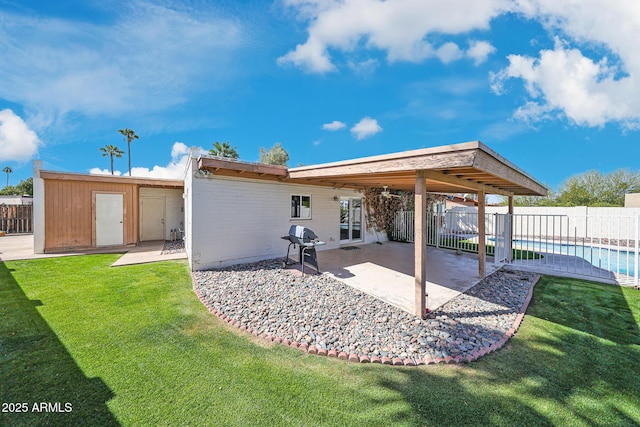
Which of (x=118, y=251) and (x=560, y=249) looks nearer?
(x=560, y=249)

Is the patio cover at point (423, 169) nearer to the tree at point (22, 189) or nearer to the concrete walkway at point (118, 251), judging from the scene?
the concrete walkway at point (118, 251)

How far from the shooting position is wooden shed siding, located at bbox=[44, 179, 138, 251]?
9.18 m

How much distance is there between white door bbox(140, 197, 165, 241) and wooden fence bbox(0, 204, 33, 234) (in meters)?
8.15

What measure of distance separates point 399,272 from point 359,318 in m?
3.18

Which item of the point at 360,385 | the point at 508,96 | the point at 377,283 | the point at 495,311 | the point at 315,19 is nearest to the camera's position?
the point at 360,385

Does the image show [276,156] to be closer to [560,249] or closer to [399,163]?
[399,163]

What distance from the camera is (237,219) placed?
24.9ft

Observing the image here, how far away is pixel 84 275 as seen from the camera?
20.9ft

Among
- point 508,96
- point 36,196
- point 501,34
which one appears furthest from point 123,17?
point 508,96

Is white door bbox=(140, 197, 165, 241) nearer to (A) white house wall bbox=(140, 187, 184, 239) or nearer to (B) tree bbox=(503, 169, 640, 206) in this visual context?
(A) white house wall bbox=(140, 187, 184, 239)

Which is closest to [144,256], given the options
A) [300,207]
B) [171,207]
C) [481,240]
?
[171,207]

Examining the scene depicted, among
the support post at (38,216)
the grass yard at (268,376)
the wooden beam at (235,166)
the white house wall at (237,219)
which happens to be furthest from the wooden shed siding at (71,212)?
the wooden beam at (235,166)

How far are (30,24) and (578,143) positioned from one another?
5419cm

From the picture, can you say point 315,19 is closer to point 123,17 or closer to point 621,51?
point 123,17
